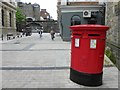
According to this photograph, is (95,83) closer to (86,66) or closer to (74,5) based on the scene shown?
(86,66)

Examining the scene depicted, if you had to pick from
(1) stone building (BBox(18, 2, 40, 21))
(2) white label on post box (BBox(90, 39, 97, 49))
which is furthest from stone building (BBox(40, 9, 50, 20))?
(2) white label on post box (BBox(90, 39, 97, 49))

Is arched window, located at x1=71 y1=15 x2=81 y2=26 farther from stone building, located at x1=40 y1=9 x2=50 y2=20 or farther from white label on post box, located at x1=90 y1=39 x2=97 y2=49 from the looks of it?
stone building, located at x1=40 y1=9 x2=50 y2=20

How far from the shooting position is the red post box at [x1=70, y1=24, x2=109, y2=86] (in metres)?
5.96

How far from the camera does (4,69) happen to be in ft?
26.8

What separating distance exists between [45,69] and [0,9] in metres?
25.8

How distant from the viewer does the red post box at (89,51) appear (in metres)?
5.96

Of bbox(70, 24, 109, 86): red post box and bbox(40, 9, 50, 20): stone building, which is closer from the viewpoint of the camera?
bbox(70, 24, 109, 86): red post box

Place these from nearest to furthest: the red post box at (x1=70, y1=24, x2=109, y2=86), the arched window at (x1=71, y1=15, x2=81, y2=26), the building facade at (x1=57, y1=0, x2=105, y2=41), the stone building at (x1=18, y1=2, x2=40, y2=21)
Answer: the red post box at (x1=70, y1=24, x2=109, y2=86), the building facade at (x1=57, y1=0, x2=105, y2=41), the arched window at (x1=71, y1=15, x2=81, y2=26), the stone building at (x1=18, y1=2, x2=40, y2=21)

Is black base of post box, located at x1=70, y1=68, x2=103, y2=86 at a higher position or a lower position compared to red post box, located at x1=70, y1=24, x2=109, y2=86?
lower

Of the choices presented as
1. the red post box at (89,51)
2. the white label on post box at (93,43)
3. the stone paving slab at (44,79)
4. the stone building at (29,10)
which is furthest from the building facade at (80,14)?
the stone building at (29,10)

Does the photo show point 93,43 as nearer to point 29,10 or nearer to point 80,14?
point 80,14

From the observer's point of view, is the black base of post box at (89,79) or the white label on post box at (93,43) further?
the black base of post box at (89,79)

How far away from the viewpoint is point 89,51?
6000mm

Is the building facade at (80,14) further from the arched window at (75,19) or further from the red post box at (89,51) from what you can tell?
the red post box at (89,51)
